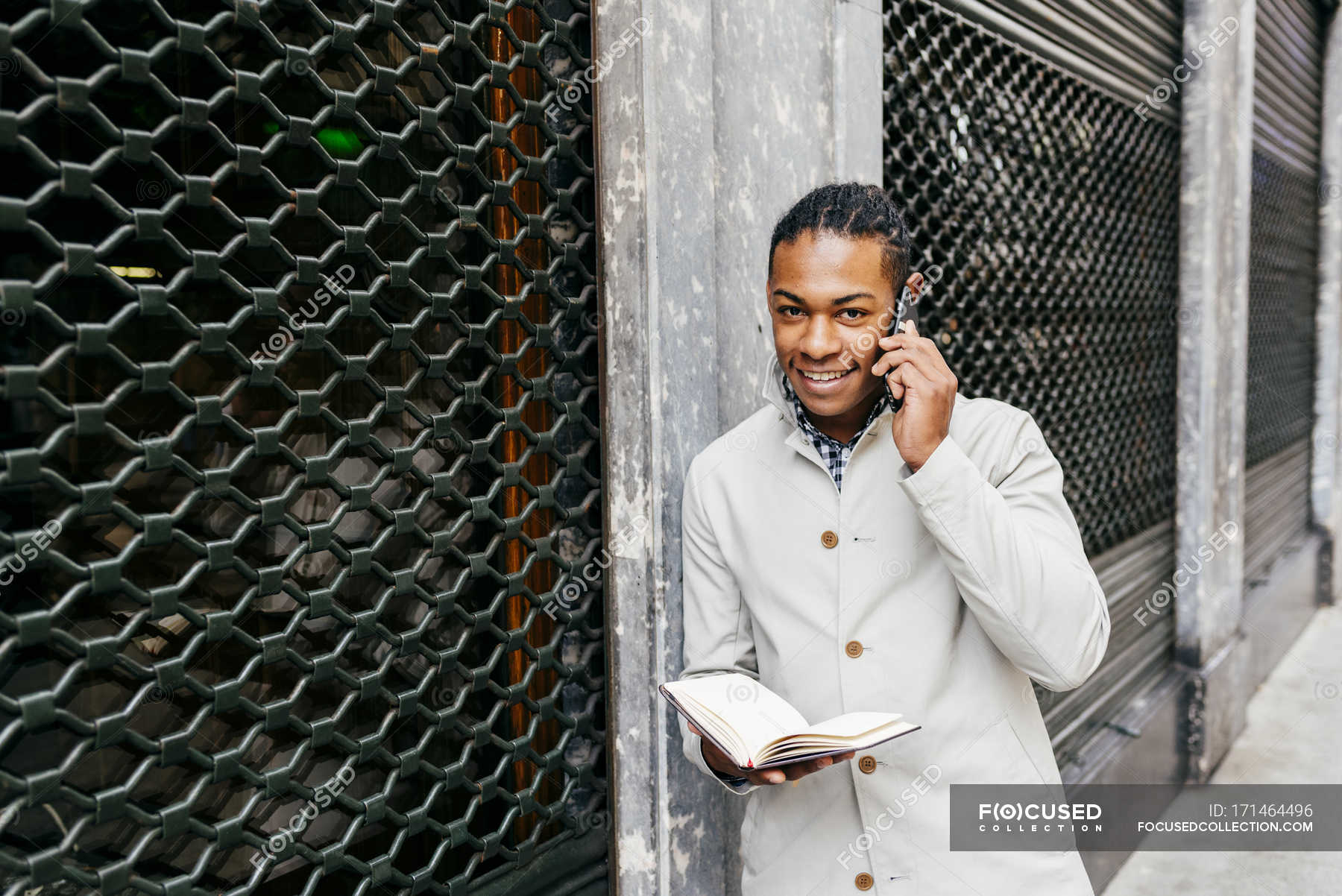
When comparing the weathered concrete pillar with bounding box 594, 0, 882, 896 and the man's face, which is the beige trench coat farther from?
the weathered concrete pillar with bounding box 594, 0, 882, 896

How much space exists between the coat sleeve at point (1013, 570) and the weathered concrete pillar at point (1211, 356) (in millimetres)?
4453

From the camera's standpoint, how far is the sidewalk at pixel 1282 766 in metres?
4.28

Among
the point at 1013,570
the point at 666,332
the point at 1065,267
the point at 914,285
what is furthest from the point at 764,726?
the point at 1065,267

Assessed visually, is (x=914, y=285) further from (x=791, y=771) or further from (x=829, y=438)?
(x=791, y=771)

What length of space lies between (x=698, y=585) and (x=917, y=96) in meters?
2.22

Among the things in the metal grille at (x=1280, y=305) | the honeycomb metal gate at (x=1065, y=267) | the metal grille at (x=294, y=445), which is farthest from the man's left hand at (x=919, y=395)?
the metal grille at (x=1280, y=305)

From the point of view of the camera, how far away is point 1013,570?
162 centimetres

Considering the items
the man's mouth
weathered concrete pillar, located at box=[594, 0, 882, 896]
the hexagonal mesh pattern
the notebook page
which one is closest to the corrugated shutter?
the hexagonal mesh pattern

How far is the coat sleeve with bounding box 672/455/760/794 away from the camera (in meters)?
2.03

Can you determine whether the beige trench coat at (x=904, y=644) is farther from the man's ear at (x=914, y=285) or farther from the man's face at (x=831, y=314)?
the man's ear at (x=914, y=285)

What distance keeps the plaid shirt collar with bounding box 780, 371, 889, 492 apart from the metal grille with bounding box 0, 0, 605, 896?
571mm

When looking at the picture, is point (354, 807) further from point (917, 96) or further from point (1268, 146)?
point (1268, 146)

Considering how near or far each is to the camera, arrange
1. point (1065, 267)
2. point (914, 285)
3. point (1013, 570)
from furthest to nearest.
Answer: point (1065, 267), point (914, 285), point (1013, 570)

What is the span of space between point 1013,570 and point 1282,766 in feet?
17.0
